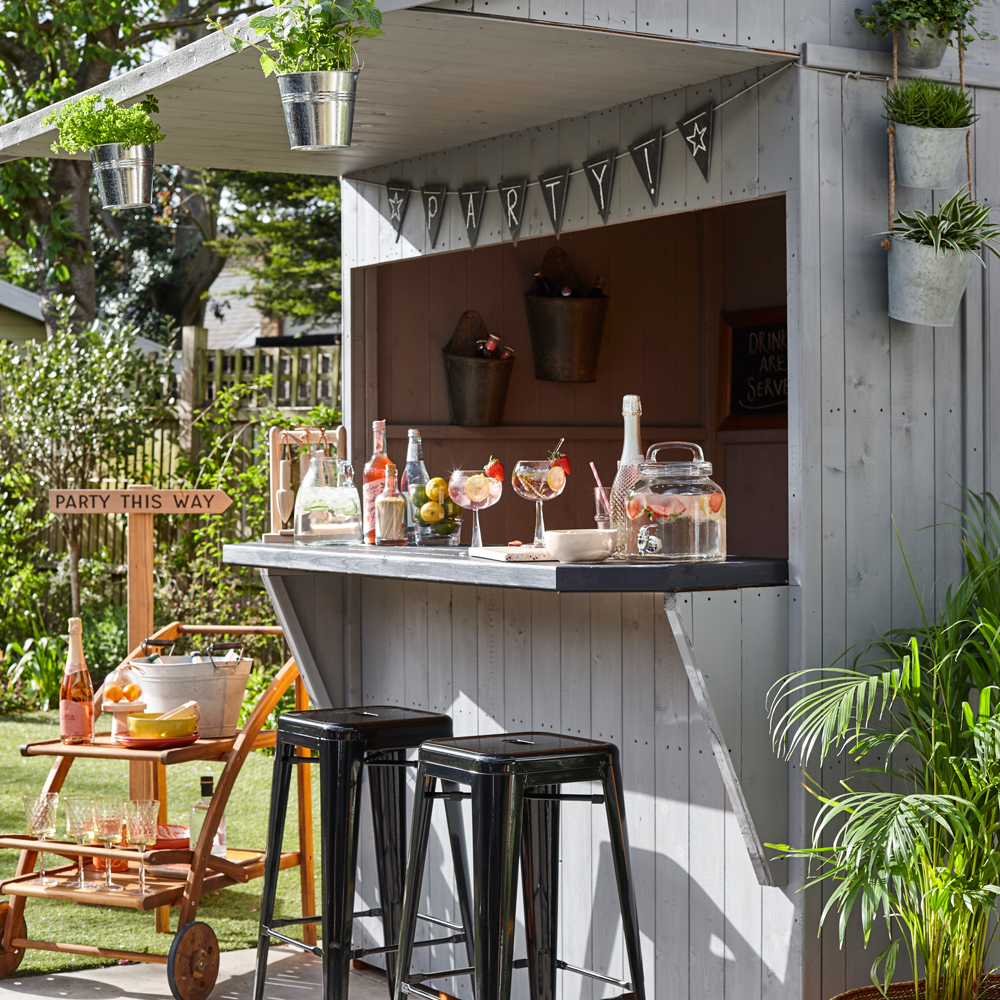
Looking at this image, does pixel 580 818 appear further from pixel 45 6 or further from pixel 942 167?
pixel 45 6

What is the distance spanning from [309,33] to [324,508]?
1.40 metres

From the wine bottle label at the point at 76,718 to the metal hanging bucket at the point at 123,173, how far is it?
1388 millimetres

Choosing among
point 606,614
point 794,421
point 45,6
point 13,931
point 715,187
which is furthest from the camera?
point 45,6

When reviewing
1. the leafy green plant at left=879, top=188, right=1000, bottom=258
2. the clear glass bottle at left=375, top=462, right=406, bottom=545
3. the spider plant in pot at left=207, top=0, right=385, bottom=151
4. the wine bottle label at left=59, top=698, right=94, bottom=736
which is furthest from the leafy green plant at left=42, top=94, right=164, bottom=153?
the leafy green plant at left=879, top=188, right=1000, bottom=258

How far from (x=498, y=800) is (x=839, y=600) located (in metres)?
0.84

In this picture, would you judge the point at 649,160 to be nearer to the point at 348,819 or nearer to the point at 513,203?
the point at 513,203

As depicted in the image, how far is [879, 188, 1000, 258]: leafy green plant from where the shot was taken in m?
2.91

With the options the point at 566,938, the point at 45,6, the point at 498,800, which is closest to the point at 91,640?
the point at 45,6

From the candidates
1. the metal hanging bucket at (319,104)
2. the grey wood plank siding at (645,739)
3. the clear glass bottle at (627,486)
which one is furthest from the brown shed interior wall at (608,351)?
the metal hanging bucket at (319,104)

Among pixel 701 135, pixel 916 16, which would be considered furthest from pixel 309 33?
pixel 916 16

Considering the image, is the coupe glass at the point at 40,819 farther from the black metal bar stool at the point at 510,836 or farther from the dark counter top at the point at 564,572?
the black metal bar stool at the point at 510,836

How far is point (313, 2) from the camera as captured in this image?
271cm

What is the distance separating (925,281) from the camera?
115 inches

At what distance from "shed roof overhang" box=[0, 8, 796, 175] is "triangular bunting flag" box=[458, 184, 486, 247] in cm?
15
